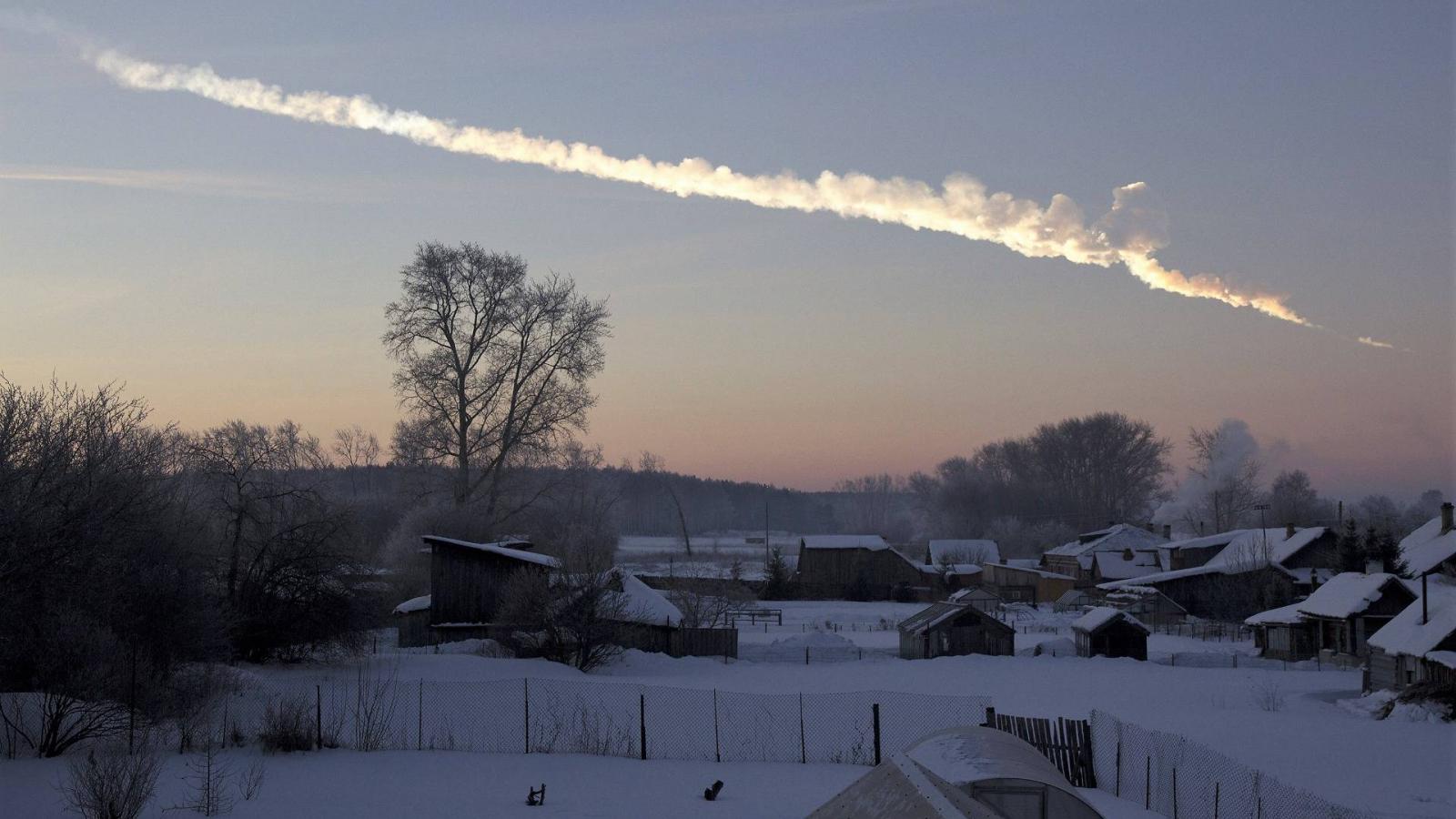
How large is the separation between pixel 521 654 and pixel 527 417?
12905 millimetres

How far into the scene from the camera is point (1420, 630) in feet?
107

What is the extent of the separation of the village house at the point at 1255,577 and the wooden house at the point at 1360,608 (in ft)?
49.9

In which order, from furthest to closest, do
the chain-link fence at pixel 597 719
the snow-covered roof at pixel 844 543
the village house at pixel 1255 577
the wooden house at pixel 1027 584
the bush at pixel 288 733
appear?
the wooden house at pixel 1027 584
the snow-covered roof at pixel 844 543
the village house at pixel 1255 577
the chain-link fence at pixel 597 719
the bush at pixel 288 733

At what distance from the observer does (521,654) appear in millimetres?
34719

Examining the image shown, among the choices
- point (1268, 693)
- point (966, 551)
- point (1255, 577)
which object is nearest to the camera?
point (1268, 693)

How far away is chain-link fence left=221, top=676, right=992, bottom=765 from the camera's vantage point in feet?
66.1

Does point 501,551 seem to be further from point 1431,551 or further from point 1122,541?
point 1122,541

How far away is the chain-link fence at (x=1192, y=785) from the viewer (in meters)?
15.2

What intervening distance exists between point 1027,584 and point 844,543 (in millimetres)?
14321

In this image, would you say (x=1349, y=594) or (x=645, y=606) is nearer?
(x=645, y=606)

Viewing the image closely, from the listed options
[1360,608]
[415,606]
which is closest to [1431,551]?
[1360,608]

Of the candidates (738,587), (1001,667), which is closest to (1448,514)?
(1001,667)

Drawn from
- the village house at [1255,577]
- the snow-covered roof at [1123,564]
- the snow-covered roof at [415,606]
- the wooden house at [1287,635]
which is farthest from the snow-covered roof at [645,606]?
the snow-covered roof at [1123,564]

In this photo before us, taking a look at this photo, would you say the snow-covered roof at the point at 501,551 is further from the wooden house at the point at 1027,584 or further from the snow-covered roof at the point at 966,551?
the snow-covered roof at the point at 966,551
